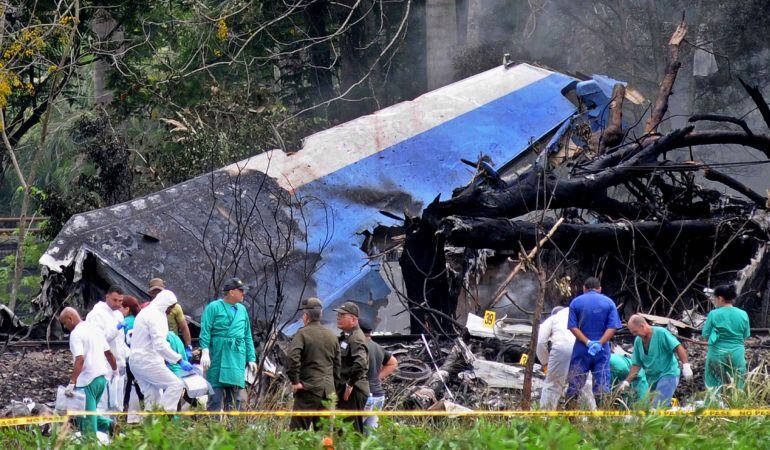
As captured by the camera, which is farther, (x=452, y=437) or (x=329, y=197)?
A: (x=329, y=197)

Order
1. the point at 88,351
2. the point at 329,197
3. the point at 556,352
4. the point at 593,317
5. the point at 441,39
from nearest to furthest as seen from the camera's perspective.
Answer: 1. the point at 88,351
2. the point at 593,317
3. the point at 556,352
4. the point at 329,197
5. the point at 441,39

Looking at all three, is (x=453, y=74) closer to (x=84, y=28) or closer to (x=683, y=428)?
(x=84, y=28)

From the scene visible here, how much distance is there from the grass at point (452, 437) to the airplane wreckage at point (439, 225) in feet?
18.7

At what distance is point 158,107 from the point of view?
2189 centimetres

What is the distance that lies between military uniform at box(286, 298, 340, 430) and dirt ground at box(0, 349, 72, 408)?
3636 millimetres

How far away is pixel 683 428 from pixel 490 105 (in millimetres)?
10960

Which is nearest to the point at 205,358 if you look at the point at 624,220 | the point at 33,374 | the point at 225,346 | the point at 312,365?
the point at 225,346

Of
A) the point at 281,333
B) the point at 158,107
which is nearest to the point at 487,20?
the point at 158,107

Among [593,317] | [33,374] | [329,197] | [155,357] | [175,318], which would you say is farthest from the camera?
[329,197]

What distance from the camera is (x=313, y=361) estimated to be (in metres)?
7.77

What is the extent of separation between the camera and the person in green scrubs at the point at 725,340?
9547 mm

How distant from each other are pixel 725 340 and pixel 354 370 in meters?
Answer: 3.67

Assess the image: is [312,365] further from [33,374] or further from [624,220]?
[624,220]

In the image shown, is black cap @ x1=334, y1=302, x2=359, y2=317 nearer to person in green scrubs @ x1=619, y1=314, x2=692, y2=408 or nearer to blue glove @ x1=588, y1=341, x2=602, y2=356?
blue glove @ x1=588, y1=341, x2=602, y2=356
